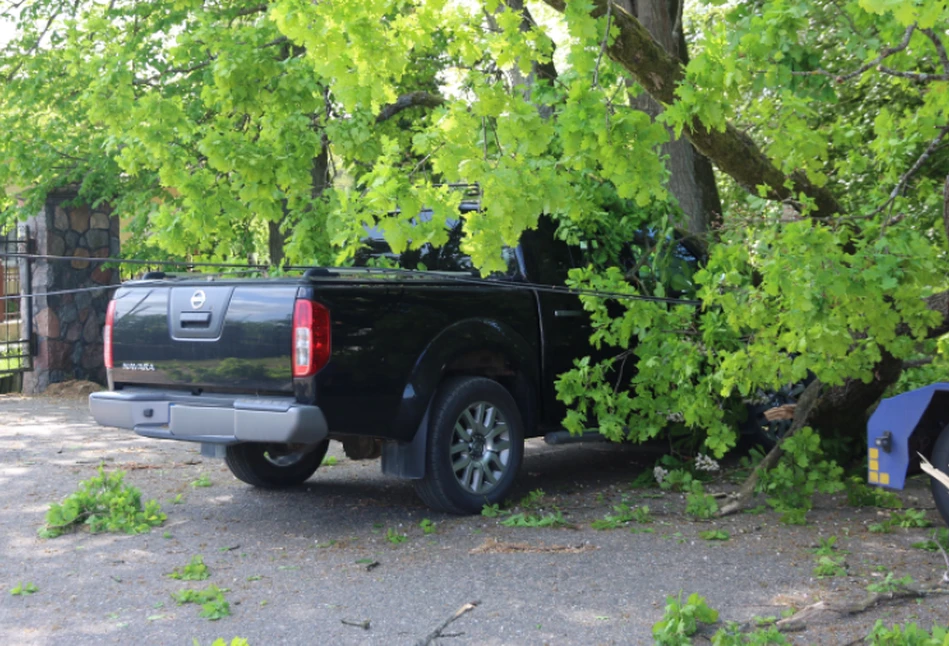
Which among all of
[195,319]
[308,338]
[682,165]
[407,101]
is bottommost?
[308,338]

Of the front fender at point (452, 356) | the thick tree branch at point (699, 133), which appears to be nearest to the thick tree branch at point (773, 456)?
the thick tree branch at point (699, 133)

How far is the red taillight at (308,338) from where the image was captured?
5.62m

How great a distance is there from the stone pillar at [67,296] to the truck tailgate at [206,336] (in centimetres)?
873

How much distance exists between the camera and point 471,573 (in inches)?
208

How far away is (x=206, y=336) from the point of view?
6031mm

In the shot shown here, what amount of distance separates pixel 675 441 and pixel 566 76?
3575 mm

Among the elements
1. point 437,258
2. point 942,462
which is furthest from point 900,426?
point 437,258

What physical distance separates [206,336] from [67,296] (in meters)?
9.63

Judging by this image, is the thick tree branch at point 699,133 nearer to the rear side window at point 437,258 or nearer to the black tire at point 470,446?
the rear side window at point 437,258

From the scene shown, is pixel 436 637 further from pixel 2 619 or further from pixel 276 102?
pixel 276 102

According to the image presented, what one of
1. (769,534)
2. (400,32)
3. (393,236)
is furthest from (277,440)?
(769,534)

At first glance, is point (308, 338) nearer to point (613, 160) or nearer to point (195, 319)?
point (195, 319)

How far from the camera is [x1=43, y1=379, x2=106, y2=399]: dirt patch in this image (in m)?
14.4

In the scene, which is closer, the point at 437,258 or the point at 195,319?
the point at 195,319
